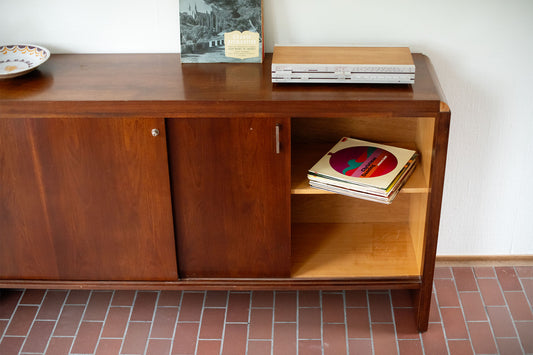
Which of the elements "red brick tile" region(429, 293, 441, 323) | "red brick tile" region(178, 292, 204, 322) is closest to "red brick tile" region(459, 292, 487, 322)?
"red brick tile" region(429, 293, 441, 323)

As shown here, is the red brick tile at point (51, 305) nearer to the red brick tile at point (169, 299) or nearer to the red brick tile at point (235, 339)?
the red brick tile at point (169, 299)

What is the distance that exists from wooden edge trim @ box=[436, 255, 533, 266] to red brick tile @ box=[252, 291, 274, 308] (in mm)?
796

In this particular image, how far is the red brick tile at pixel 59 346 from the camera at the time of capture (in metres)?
2.45

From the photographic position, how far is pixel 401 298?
269 cm

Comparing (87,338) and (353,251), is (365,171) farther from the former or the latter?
(87,338)

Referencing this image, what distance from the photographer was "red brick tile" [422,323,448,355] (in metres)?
2.43

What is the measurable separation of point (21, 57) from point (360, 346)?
5.60 ft

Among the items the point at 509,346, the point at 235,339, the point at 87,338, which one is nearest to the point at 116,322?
the point at 87,338

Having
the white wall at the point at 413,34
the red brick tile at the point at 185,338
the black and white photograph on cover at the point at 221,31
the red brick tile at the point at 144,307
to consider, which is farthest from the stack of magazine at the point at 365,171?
the red brick tile at the point at 144,307

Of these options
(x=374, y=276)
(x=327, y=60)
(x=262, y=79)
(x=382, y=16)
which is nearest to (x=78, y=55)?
(x=262, y=79)

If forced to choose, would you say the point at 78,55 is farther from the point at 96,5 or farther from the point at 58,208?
the point at 58,208

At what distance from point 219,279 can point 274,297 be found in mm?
A: 346

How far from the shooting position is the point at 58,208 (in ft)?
7.63

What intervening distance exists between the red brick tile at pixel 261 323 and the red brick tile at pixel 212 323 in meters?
0.12
